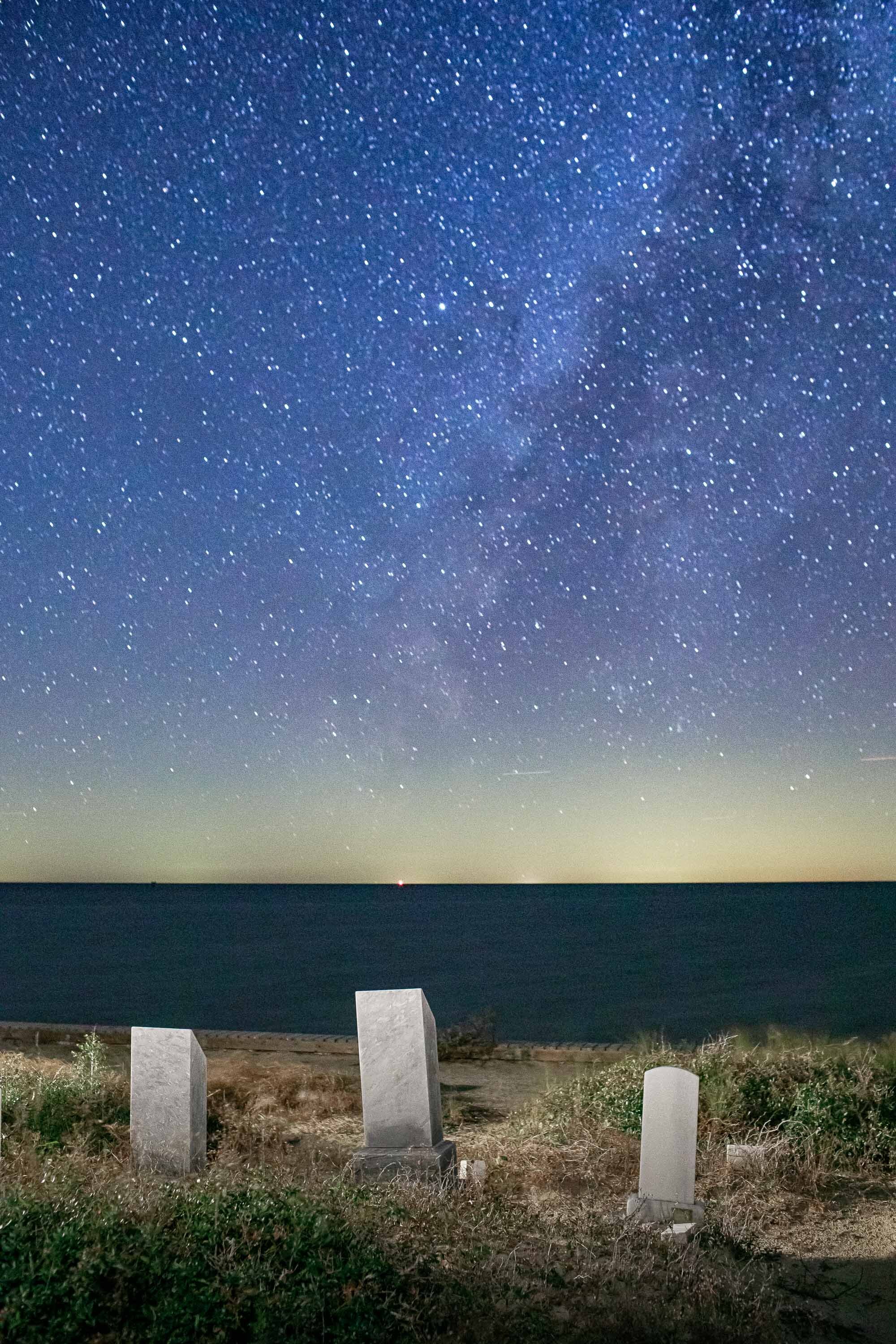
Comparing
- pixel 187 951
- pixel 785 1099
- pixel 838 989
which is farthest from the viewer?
pixel 187 951

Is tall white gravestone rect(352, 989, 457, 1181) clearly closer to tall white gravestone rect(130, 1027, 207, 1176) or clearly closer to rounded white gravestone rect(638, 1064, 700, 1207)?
tall white gravestone rect(130, 1027, 207, 1176)

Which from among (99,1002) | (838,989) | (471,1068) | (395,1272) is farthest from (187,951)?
(395,1272)

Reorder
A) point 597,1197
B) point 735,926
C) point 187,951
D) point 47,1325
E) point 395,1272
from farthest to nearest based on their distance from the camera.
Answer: point 735,926 → point 187,951 → point 597,1197 → point 395,1272 → point 47,1325

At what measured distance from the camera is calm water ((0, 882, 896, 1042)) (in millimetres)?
35750

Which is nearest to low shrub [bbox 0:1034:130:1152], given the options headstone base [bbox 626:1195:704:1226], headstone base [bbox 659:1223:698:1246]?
headstone base [bbox 626:1195:704:1226]

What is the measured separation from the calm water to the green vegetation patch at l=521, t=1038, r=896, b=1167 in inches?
669

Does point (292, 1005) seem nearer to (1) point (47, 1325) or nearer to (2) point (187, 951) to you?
(2) point (187, 951)

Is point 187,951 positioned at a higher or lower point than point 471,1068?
lower

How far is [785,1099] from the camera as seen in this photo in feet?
32.6

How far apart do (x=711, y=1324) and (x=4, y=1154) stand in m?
5.83

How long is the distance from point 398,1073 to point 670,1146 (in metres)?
2.22

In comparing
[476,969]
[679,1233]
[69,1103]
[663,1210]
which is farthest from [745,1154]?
[476,969]

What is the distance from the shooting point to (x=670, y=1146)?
25.5 feet

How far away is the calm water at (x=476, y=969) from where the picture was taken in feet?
117
